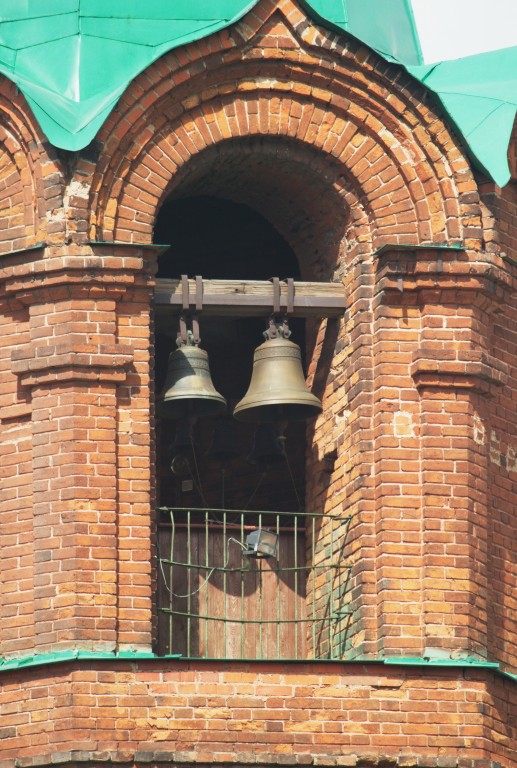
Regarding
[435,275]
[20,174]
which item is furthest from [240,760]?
[20,174]

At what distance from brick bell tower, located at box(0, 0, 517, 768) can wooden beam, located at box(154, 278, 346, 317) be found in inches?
0.7

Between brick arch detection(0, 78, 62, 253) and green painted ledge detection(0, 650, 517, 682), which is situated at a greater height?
brick arch detection(0, 78, 62, 253)

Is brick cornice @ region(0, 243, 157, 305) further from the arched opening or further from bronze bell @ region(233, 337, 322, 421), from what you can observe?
bronze bell @ region(233, 337, 322, 421)

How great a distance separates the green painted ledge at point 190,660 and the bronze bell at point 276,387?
1752mm

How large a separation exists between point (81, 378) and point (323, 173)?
2.15m

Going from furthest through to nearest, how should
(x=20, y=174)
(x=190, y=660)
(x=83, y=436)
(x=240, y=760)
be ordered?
(x=20, y=174)
(x=83, y=436)
(x=190, y=660)
(x=240, y=760)

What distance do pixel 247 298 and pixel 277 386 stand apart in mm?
568

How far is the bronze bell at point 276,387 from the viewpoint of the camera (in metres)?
20.9

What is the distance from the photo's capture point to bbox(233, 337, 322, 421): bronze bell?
20.9 meters

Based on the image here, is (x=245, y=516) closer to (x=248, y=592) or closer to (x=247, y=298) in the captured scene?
(x=248, y=592)

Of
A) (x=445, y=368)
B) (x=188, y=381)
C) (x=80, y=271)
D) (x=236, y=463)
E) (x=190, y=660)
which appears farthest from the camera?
(x=236, y=463)

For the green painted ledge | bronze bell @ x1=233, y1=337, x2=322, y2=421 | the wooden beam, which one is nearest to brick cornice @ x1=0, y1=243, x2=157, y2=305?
the wooden beam

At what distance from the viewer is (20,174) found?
20750 millimetres

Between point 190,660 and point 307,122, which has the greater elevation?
point 307,122
